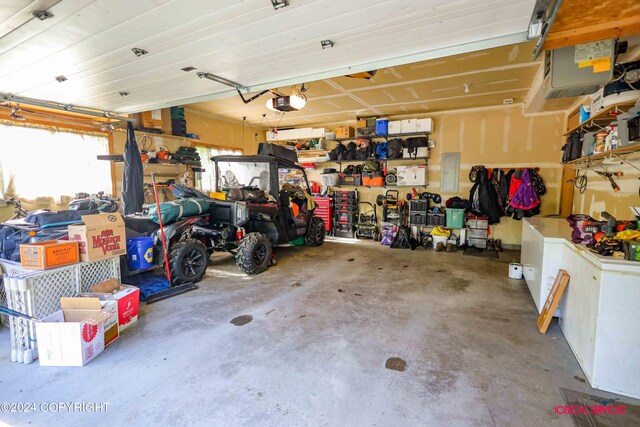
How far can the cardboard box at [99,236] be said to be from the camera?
250cm

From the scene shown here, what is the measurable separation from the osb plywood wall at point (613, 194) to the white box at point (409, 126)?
9.55ft

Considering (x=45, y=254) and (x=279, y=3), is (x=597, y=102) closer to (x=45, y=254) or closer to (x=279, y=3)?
(x=279, y=3)

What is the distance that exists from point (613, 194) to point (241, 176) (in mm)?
4953

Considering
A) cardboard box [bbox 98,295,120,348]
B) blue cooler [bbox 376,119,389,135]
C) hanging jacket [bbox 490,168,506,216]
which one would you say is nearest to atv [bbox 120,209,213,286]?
cardboard box [bbox 98,295,120,348]

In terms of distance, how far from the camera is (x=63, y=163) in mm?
4258

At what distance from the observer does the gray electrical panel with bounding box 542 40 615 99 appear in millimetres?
2260

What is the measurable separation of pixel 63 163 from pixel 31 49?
258 cm

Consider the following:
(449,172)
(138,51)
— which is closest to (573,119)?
(449,172)

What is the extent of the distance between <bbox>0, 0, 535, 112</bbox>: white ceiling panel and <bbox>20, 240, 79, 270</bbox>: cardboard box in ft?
5.04

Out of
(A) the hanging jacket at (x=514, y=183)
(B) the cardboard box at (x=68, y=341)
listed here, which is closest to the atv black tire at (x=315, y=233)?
(A) the hanging jacket at (x=514, y=183)

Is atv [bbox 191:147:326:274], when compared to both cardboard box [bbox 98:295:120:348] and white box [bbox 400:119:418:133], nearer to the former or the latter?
cardboard box [bbox 98:295:120:348]

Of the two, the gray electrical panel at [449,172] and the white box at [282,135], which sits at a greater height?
the white box at [282,135]

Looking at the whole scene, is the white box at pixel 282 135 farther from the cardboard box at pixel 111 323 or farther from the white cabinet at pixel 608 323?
the white cabinet at pixel 608 323

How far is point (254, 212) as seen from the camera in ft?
14.3
